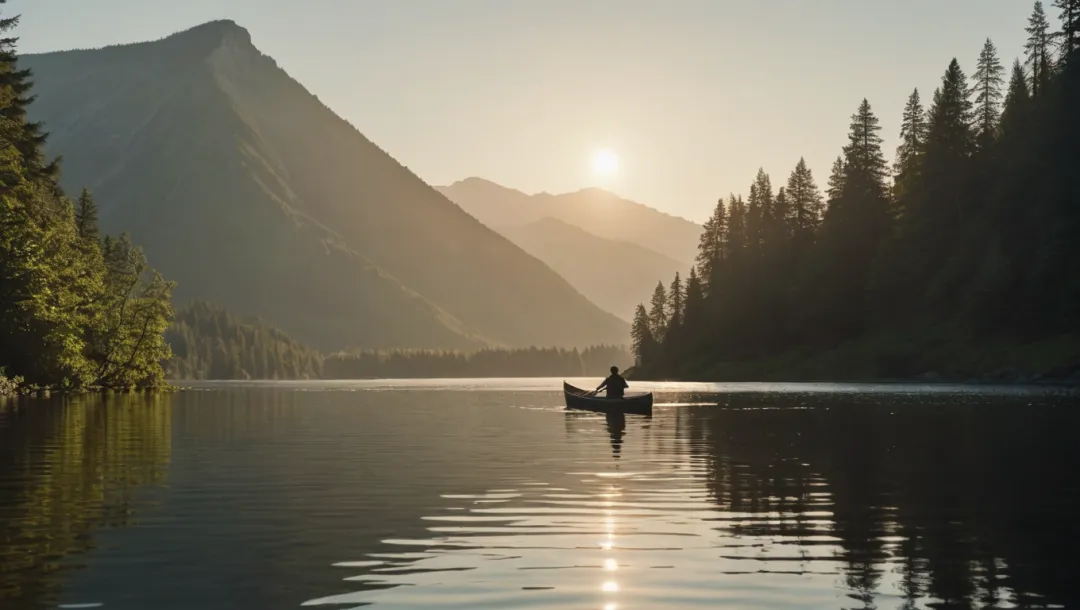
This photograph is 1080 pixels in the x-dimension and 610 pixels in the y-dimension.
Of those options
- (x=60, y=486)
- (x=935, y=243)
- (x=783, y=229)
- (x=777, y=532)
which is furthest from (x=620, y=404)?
(x=783, y=229)

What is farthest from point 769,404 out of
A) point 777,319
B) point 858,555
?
point 777,319

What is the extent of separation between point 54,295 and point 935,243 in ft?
378

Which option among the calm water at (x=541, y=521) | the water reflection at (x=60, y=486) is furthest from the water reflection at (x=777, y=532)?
the water reflection at (x=60, y=486)

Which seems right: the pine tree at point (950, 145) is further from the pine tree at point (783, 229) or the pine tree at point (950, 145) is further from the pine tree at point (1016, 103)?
the pine tree at point (783, 229)

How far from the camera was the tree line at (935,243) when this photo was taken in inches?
5015

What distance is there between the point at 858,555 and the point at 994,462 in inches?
758

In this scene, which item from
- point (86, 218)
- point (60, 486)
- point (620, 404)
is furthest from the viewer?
point (86, 218)

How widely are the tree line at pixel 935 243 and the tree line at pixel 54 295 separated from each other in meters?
89.9

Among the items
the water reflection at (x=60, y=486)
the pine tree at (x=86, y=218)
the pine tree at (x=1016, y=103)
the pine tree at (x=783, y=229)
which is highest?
the pine tree at (x=1016, y=103)

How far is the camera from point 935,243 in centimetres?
15662

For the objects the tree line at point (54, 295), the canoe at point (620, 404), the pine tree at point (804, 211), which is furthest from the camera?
the pine tree at point (804, 211)

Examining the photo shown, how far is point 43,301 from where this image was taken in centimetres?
8956

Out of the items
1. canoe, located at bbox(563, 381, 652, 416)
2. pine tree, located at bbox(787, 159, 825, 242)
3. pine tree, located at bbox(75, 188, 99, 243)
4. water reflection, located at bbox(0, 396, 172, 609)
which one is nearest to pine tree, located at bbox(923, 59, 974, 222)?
pine tree, located at bbox(787, 159, 825, 242)

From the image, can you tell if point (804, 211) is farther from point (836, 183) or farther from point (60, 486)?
point (60, 486)
